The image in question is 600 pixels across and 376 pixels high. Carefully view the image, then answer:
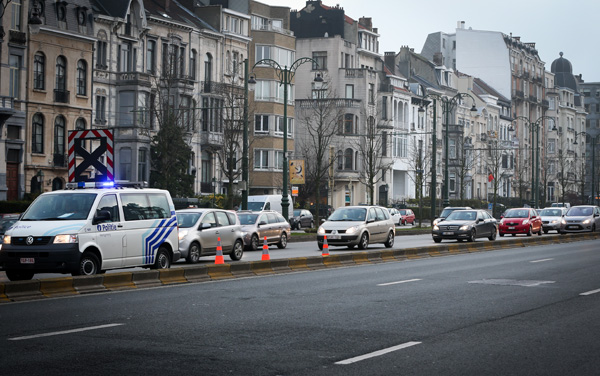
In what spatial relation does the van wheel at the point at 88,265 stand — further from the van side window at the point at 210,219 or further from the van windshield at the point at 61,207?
the van side window at the point at 210,219

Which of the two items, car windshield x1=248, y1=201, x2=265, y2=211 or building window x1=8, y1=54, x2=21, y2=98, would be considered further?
car windshield x1=248, y1=201, x2=265, y2=211

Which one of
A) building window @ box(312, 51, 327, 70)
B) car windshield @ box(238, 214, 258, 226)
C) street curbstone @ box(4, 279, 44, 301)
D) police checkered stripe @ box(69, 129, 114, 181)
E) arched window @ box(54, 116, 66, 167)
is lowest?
street curbstone @ box(4, 279, 44, 301)

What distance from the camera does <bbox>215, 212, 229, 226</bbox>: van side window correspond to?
26.4 m

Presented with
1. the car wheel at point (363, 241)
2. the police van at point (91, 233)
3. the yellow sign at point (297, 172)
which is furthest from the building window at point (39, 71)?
the police van at point (91, 233)

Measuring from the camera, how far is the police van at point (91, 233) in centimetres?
1785

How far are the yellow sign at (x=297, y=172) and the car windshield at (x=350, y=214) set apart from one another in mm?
15058

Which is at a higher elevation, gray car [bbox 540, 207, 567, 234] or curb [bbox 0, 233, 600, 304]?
Result: gray car [bbox 540, 207, 567, 234]

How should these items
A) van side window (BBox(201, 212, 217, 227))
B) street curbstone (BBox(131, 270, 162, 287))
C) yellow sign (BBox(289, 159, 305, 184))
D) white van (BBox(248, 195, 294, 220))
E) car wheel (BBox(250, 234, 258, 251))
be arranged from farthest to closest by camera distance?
white van (BBox(248, 195, 294, 220)), yellow sign (BBox(289, 159, 305, 184)), car wheel (BBox(250, 234, 258, 251)), van side window (BBox(201, 212, 217, 227)), street curbstone (BBox(131, 270, 162, 287))

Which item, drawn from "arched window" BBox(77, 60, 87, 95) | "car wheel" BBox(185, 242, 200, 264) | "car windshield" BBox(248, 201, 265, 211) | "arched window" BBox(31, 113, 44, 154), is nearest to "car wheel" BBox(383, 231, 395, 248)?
"car wheel" BBox(185, 242, 200, 264)

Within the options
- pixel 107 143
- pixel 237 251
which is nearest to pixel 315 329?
pixel 107 143

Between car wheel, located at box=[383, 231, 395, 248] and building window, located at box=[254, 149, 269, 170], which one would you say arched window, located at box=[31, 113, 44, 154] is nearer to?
→ building window, located at box=[254, 149, 269, 170]

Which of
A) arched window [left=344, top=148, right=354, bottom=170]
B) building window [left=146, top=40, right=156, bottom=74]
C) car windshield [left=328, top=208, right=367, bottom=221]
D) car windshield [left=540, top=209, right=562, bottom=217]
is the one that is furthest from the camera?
arched window [left=344, top=148, right=354, bottom=170]

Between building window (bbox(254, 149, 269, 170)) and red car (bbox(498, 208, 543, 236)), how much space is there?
30.6 m

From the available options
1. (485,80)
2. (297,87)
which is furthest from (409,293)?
(485,80)
